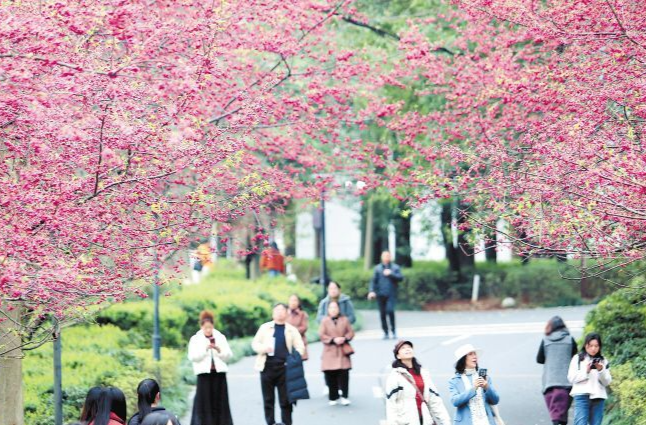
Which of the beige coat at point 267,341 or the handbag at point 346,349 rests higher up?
the beige coat at point 267,341

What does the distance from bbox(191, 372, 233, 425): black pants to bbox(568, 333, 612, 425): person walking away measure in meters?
4.48

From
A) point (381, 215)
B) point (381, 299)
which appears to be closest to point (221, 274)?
point (381, 215)

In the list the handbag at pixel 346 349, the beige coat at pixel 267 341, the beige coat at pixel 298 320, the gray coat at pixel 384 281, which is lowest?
the handbag at pixel 346 349

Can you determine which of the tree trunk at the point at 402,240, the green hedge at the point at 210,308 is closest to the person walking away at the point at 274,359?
the green hedge at the point at 210,308

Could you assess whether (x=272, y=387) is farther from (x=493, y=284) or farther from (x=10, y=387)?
(x=493, y=284)

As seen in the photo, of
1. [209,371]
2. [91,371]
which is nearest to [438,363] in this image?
[209,371]

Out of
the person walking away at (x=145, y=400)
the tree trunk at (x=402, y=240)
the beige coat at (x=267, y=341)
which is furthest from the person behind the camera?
the tree trunk at (x=402, y=240)

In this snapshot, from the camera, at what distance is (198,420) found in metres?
14.6

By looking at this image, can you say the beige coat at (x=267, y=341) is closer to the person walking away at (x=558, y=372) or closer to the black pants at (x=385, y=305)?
the person walking away at (x=558, y=372)

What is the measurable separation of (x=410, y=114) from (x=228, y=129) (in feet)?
16.6

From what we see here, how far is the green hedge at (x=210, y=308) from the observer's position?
21188 mm

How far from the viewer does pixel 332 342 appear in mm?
17094

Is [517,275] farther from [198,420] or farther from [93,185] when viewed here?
[93,185]

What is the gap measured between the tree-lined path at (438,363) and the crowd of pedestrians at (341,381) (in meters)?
0.66
